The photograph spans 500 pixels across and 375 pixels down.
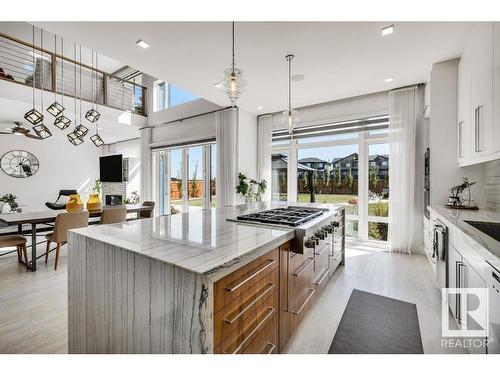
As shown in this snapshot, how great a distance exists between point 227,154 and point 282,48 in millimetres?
2703

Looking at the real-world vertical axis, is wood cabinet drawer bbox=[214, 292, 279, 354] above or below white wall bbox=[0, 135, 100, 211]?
below

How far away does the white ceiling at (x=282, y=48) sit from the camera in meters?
2.43

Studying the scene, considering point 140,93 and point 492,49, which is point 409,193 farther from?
point 140,93

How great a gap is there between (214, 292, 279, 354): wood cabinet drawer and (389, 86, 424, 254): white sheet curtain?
3.45m

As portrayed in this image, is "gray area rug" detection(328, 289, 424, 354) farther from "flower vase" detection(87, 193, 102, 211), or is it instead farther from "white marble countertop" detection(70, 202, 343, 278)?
"flower vase" detection(87, 193, 102, 211)

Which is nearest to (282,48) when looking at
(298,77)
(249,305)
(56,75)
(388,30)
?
(298,77)

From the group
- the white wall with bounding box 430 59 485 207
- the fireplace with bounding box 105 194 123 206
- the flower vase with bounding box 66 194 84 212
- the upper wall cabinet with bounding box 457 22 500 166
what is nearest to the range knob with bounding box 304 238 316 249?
the upper wall cabinet with bounding box 457 22 500 166

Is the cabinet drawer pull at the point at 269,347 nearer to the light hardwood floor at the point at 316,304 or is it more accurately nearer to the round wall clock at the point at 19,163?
Result: the light hardwood floor at the point at 316,304

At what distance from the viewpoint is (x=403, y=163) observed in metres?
3.86

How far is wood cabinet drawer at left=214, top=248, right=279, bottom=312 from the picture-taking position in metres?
0.95

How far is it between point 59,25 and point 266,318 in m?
3.37

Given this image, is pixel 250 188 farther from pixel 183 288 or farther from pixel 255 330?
pixel 183 288

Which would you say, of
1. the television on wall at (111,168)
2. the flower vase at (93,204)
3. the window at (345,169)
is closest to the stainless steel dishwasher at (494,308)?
the window at (345,169)
